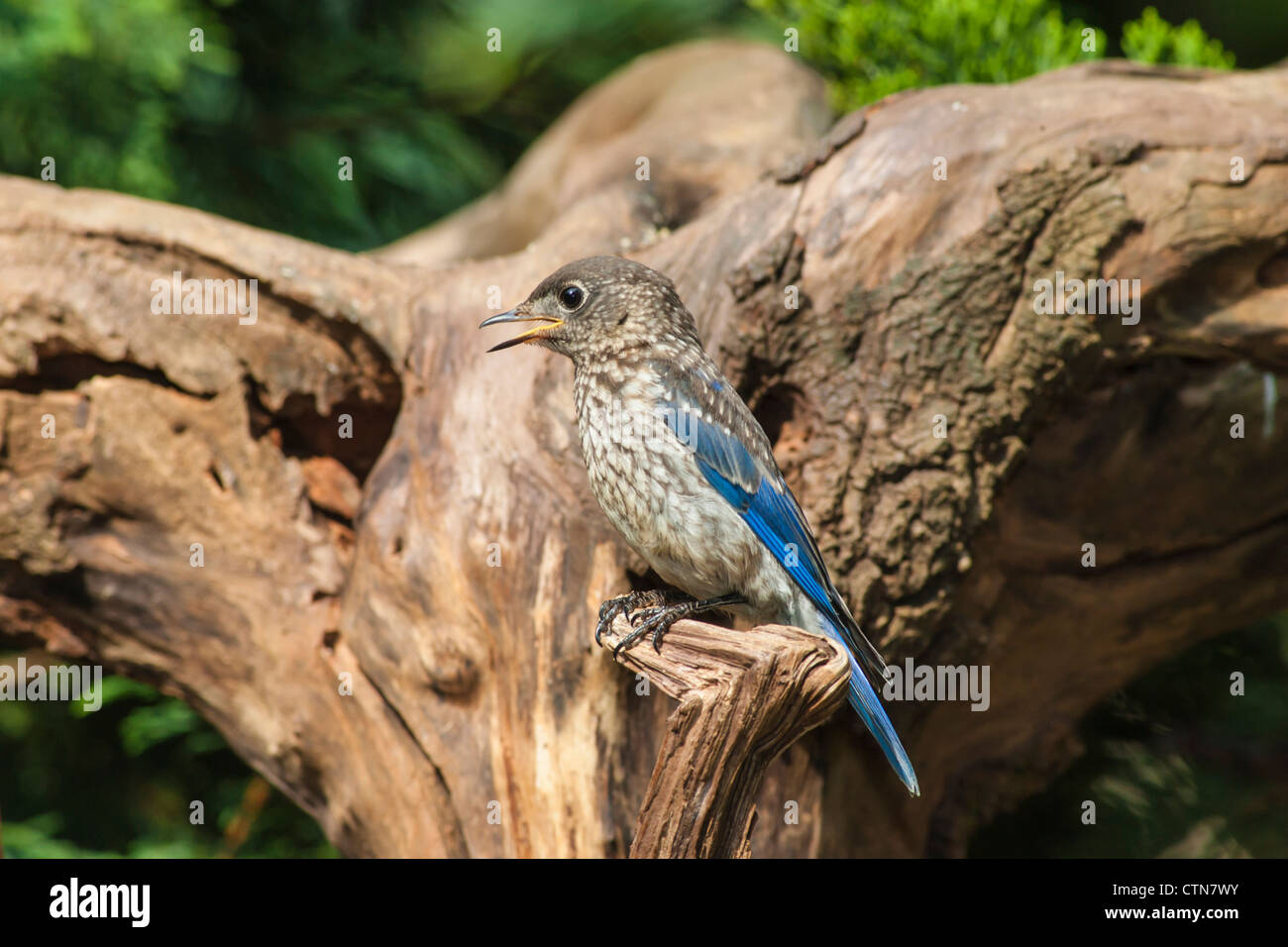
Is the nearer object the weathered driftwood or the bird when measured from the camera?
the weathered driftwood

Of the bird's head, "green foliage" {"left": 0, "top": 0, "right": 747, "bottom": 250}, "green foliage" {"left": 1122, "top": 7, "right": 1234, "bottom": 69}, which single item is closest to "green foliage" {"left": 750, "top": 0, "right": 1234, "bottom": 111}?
"green foliage" {"left": 1122, "top": 7, "right": 1234, "bottom": 69}

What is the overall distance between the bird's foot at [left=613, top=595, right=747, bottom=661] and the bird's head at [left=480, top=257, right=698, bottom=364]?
0.68 metres

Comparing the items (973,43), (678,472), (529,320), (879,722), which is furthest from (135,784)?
(973,43)

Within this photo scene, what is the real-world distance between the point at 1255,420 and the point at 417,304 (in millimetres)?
2775

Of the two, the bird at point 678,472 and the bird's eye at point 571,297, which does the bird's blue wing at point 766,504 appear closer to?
the bird at point 678,472

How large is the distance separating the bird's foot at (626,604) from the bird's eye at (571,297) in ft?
2.64

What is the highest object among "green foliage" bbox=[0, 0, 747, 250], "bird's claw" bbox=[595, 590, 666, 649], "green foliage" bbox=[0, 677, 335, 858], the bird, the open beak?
"green foliage" bbox=[0, 0, 747, 250]

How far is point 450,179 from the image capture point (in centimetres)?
696

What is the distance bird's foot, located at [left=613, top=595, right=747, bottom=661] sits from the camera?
2.80 m

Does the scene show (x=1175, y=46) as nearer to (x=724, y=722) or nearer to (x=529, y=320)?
(x=529, y=320)

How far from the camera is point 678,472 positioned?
2.90 m

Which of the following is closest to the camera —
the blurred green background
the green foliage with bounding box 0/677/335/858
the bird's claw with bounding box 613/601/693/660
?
the bird's claw with bounding box 613/601/693/660

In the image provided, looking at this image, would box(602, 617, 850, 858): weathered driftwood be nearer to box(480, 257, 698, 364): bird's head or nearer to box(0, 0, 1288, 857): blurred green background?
box(480, 257, 698, 364): bird's head

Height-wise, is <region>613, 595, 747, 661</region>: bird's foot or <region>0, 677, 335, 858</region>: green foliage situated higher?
<region>613, 595, 747, 661</region>: bird's foot
